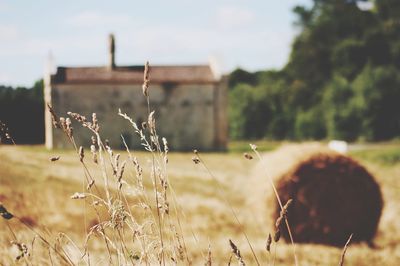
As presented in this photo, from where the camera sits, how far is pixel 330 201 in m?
7.18

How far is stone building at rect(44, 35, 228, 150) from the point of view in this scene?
33.4m

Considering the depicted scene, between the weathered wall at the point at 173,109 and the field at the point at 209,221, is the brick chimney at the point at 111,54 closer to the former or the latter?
the weathered wall at the point at 173,109

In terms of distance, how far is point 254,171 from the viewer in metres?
8.13

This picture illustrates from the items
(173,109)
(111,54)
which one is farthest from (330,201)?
(111,54)

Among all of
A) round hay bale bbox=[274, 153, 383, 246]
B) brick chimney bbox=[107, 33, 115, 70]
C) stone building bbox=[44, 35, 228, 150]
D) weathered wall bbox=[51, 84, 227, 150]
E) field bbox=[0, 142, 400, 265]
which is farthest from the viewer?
brick chimney bbox=[107, 33, 115, 70]

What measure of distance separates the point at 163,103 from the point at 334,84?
1394cm

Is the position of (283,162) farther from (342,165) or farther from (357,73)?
(357,73)

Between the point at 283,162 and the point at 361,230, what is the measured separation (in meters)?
1.57

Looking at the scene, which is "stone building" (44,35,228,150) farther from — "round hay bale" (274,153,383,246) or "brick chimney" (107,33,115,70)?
"round hay bale" (274,153,383,246)

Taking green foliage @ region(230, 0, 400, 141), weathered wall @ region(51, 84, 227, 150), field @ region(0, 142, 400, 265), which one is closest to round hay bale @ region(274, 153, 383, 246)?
field @ region(0, 142, 400, 265)

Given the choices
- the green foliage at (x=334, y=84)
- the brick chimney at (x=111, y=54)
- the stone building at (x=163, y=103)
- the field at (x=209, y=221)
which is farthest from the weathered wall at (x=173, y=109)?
the field at (x=209, y=221)

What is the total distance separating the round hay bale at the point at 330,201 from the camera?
7.12 metres

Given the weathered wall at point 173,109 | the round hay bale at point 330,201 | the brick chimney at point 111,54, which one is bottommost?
the weathered wall at point 173,109

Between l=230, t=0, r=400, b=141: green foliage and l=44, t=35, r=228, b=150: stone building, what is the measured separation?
5.87 meters
